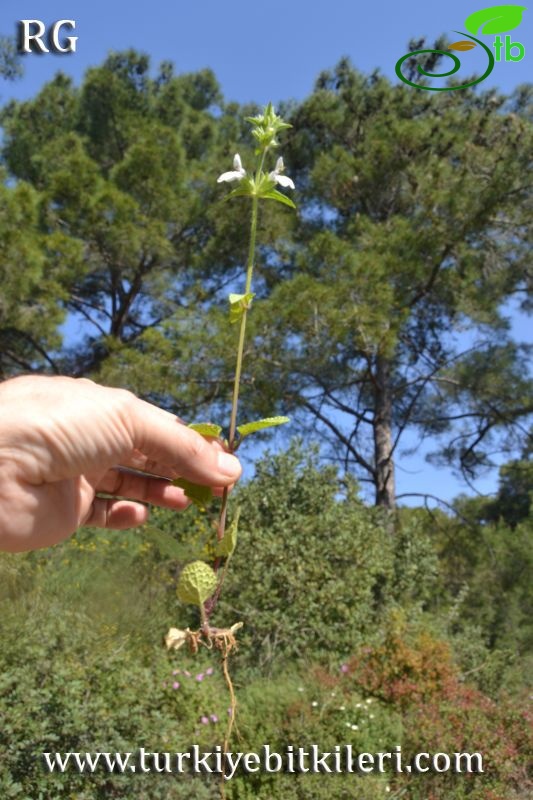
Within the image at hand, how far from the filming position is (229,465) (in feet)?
2.42

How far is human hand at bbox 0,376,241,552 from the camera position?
73 cm

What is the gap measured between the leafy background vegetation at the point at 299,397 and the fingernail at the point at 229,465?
233 cm

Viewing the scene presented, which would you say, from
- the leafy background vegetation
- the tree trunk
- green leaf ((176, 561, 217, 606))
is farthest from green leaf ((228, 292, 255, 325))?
the tree trunk

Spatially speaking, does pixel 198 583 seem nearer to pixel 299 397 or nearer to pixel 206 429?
pixel 206 429

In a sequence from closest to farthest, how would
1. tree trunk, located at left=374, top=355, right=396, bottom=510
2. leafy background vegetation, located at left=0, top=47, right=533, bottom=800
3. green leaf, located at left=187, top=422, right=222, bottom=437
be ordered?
green leaf, located at left=187, top=422, right=222, bottom=437, leafy background vegetation, located at left=0, top=47, right=533, bottom=800, tree trunk, located at left=374, top=355, right=396, bottom=510

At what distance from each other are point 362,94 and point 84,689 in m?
8.46

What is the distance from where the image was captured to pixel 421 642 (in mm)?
4402

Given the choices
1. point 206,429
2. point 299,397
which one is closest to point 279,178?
point 206,429

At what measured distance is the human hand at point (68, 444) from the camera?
0.73m

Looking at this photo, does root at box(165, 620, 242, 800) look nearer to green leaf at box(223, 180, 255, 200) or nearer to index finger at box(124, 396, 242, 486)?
index finger at box(124, 396, 242, 486)

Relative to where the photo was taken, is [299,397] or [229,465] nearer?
[229,465]

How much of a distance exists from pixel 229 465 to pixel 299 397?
731 centimetres

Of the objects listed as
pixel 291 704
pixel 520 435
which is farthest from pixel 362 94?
pixel 291 704

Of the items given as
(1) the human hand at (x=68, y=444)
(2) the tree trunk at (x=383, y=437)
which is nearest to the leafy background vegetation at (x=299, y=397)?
(2) the tree trunk at (x=383, y=437)
